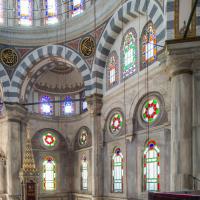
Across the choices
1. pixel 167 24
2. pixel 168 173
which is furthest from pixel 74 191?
pixel 167 24

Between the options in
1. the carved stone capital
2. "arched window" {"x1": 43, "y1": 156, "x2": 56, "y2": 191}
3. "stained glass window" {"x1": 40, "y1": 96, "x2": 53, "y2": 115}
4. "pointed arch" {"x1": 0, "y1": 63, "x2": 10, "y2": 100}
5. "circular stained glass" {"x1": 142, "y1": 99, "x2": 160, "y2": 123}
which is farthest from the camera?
"stained glass window" {"x1": 40, "y1": 96, "x2": 53, "y2": 115}

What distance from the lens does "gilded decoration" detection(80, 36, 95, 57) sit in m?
13.9

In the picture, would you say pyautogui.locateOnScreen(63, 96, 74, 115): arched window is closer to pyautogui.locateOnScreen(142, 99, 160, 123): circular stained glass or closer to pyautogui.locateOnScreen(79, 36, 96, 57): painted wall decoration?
pyautogui.locateOnScreen(79, 36, 96, 57): painted wall decoration

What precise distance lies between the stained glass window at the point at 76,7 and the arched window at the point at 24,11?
207 cm

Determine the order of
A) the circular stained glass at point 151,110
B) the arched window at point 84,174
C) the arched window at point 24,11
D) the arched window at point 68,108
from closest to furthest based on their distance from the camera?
1. the circular stained glass at point 151,110
2. the arched window at point 24,11
3. the arched window at point 84,174
4. the arched window at point 68,108

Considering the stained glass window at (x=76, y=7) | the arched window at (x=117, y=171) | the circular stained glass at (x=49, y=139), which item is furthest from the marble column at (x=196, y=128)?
the circular stained glass at (x=49, y=139)

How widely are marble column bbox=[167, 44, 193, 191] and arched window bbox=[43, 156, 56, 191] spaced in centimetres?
1042

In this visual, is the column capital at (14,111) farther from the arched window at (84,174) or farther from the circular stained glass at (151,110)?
the circular stained glass at (151,110)

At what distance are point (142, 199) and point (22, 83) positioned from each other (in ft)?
25.1

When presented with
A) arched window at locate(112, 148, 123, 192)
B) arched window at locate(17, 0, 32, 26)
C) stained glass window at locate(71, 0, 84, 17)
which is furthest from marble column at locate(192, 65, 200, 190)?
arched window at locate(17, 0, 32, 26)

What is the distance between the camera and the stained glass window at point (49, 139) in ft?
57.5

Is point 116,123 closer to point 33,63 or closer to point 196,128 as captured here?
point 33,63

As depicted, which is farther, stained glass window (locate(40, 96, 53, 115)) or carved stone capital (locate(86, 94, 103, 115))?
stained glass window (locate(40, 96, 53, 115))

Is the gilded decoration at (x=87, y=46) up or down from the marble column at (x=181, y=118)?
up
